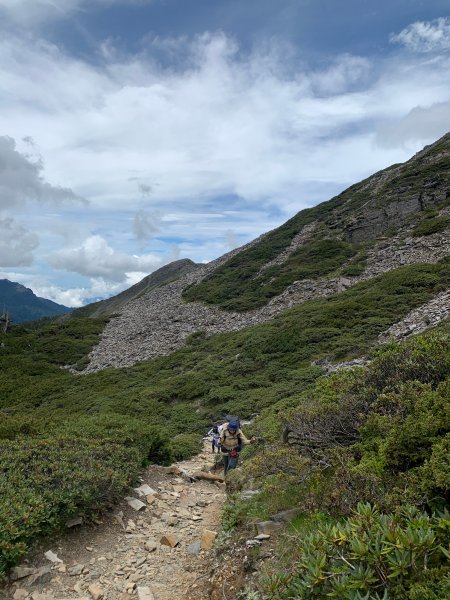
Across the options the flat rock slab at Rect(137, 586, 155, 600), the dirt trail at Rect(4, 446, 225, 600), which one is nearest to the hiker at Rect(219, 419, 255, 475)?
the dirt trail at Rect(4, 446, 225, 600)

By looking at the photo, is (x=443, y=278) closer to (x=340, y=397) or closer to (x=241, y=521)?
(x=340, y=397)

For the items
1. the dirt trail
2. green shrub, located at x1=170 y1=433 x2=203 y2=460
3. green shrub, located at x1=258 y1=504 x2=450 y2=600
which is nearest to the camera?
green shrub, located at x1=258 y1=504 x2=450 y2=600

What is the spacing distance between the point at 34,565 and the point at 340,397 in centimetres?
596

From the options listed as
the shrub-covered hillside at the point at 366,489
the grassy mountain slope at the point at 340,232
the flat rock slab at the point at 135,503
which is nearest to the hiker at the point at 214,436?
the shrub-covered hillside at the point at 366,489

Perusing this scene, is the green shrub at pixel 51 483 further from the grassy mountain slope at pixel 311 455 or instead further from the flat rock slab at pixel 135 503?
the flat rock slab at pixel 135 503

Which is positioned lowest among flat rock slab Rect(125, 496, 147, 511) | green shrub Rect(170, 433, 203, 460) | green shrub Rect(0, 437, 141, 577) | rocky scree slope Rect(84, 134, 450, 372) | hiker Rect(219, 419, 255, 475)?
green shrub Rect(170, 433, 203, 460)

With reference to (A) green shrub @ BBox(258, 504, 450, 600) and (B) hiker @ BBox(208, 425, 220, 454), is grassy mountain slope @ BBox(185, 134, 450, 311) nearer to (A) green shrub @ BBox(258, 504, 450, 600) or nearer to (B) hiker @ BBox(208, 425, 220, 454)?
(B) hiker @ BBox(208, 425, 220, 454)

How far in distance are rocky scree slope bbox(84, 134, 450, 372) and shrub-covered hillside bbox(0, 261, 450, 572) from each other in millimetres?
3782

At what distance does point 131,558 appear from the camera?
699 cm

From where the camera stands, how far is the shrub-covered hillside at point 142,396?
7.45 m

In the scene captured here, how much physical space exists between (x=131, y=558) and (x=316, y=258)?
46.0 metres

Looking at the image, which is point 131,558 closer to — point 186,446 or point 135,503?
point 135,503

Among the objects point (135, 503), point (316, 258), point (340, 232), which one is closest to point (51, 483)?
point (135, 503)

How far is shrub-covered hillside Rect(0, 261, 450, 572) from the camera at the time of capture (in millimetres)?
7451
